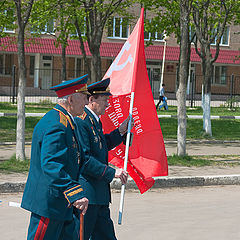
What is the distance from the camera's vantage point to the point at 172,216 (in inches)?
304

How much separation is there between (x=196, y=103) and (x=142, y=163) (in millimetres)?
28633

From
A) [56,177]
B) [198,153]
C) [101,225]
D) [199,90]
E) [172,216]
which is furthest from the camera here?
[199,90]

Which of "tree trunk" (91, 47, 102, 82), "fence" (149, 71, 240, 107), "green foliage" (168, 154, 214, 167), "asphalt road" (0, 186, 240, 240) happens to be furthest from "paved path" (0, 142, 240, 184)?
"fence" (149, 71, 240, 107)

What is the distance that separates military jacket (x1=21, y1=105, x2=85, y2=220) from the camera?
4.13m

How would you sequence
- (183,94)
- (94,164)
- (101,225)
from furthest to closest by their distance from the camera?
(183,94) < (101,225) < (94,164)

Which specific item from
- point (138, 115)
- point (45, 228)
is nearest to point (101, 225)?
point (45, 228)

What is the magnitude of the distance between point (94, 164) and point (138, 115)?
170cm

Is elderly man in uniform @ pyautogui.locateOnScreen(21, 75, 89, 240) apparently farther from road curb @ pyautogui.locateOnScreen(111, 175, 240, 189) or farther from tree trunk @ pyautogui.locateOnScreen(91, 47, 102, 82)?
tree trunk @ pyautogui.locateOnScreen(91, 47, 102, 82)

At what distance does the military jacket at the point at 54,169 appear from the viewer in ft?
13.6

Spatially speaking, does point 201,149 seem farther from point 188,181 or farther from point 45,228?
point 45,228

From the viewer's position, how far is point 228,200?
8906mm

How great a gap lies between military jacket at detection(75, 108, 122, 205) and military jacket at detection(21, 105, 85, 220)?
41cm

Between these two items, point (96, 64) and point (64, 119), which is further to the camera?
point (96, 64)

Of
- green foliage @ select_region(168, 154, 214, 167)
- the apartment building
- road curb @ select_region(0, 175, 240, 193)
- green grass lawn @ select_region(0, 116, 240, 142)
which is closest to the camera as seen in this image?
road curb @ select_region(0, 175, 240, 193)
